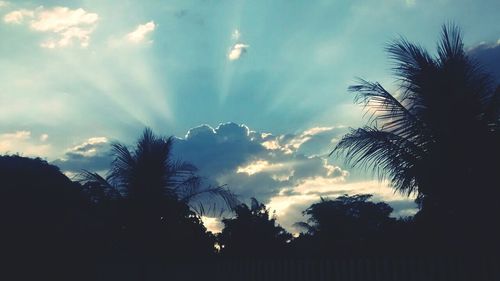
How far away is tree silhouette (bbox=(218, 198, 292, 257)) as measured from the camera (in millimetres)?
26516

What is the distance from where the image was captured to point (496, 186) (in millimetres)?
6809

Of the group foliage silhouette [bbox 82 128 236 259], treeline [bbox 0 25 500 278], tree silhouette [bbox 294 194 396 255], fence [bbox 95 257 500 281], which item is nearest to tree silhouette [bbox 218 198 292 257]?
tree silhouette [bbox 294 194 396 255]

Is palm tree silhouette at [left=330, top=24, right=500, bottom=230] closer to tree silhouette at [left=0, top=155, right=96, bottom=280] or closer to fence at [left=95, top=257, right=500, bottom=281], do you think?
fence at [left=95, top=257, right=500, bottom=281]

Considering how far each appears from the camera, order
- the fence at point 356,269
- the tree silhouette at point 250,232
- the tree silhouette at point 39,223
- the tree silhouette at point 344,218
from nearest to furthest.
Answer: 1. the fence at point 356,269
2. the tree silhouette at point 39,223
3. the tree silhouette at point 250,232
4. the tree silhouette at point 344,218

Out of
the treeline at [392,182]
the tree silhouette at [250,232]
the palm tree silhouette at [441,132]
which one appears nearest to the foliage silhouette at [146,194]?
the treeline at [392,182]

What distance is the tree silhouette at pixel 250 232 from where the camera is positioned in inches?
1044

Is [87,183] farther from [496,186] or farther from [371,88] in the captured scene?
[496,186]

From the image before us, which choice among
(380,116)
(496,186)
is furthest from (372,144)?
(496,186)

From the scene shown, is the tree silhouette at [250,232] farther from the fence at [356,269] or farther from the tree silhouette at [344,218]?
the fence at [356,269]

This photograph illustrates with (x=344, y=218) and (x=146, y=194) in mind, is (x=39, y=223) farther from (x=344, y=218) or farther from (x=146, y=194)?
(x=344, y=218)

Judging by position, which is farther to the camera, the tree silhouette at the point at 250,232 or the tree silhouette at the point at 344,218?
the tree silhouette at the point at 344,218

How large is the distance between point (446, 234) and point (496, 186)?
121 centimetres

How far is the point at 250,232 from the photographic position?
2836 centimetres

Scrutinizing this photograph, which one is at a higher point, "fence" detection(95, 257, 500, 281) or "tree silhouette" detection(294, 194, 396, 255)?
"tree silhouette" detection(294, 194, 396, 255)
